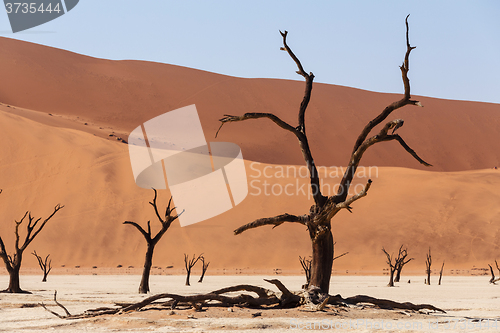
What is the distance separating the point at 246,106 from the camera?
81.8 meters

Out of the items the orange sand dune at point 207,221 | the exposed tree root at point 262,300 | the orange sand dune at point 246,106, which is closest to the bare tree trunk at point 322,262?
the exposed tree root at point 262,300

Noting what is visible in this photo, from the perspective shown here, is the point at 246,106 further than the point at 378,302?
Yes

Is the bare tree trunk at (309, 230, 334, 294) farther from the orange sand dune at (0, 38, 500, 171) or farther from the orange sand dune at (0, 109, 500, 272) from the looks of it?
the orange sand dune at (0, 38, 500, 171)

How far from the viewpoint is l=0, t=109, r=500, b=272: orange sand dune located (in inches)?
1460

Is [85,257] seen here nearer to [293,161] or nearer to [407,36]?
[407,36]

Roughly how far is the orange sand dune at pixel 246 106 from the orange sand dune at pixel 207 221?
20819 mm

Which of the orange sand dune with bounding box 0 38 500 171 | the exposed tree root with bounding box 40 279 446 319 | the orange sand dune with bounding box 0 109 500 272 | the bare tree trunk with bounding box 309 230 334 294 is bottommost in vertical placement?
the exposed tree root with bounding box 40 279 446 319

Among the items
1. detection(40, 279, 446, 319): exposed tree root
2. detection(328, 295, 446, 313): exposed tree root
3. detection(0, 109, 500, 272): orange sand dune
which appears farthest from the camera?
detection(0, 109, 500, 272): orange sand dune

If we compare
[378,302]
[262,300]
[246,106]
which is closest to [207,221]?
[262,300]

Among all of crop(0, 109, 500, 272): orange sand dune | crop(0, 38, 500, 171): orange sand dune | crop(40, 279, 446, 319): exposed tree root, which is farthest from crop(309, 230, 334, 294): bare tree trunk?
crop(0, 38, 500, 171): orange sand dune

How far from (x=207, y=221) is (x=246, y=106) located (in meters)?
43.2

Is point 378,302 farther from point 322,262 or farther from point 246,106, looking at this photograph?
point 246,106

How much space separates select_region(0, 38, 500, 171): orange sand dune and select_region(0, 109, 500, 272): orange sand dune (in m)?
20.8

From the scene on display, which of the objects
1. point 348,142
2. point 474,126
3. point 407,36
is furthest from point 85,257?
point 474,126
